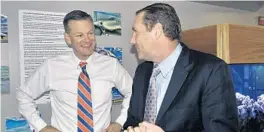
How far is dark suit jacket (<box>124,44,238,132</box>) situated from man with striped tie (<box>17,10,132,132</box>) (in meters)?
0.64

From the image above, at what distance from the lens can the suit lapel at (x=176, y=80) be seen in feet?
3.75

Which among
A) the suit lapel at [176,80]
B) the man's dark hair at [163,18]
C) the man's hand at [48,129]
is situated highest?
the man's dark hair at [163,18]

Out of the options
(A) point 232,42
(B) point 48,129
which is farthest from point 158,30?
(B) point 48,129

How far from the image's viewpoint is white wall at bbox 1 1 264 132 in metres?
1.65

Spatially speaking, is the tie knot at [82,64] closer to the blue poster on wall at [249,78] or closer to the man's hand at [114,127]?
the man's hand at [114,127]

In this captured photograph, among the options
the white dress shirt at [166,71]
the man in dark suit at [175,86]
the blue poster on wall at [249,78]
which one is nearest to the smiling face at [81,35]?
the man in dark suit at [175,86]

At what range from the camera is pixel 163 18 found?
1220mm

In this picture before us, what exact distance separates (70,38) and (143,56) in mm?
559

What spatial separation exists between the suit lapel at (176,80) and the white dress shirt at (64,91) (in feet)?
2.12

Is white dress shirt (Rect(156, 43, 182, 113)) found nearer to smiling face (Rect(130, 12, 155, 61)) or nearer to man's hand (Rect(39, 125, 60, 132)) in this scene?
smiling face (Rect(130, 12, 155, 61))

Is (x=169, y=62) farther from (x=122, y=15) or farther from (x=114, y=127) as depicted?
(x=122, y=15)

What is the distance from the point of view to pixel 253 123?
5.32 ft

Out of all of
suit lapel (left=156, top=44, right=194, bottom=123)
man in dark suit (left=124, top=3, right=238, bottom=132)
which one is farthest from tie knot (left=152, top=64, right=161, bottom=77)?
suit lapel (left=156, top=44, right=194, bottom=123)

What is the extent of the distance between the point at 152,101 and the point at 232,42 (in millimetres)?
585
